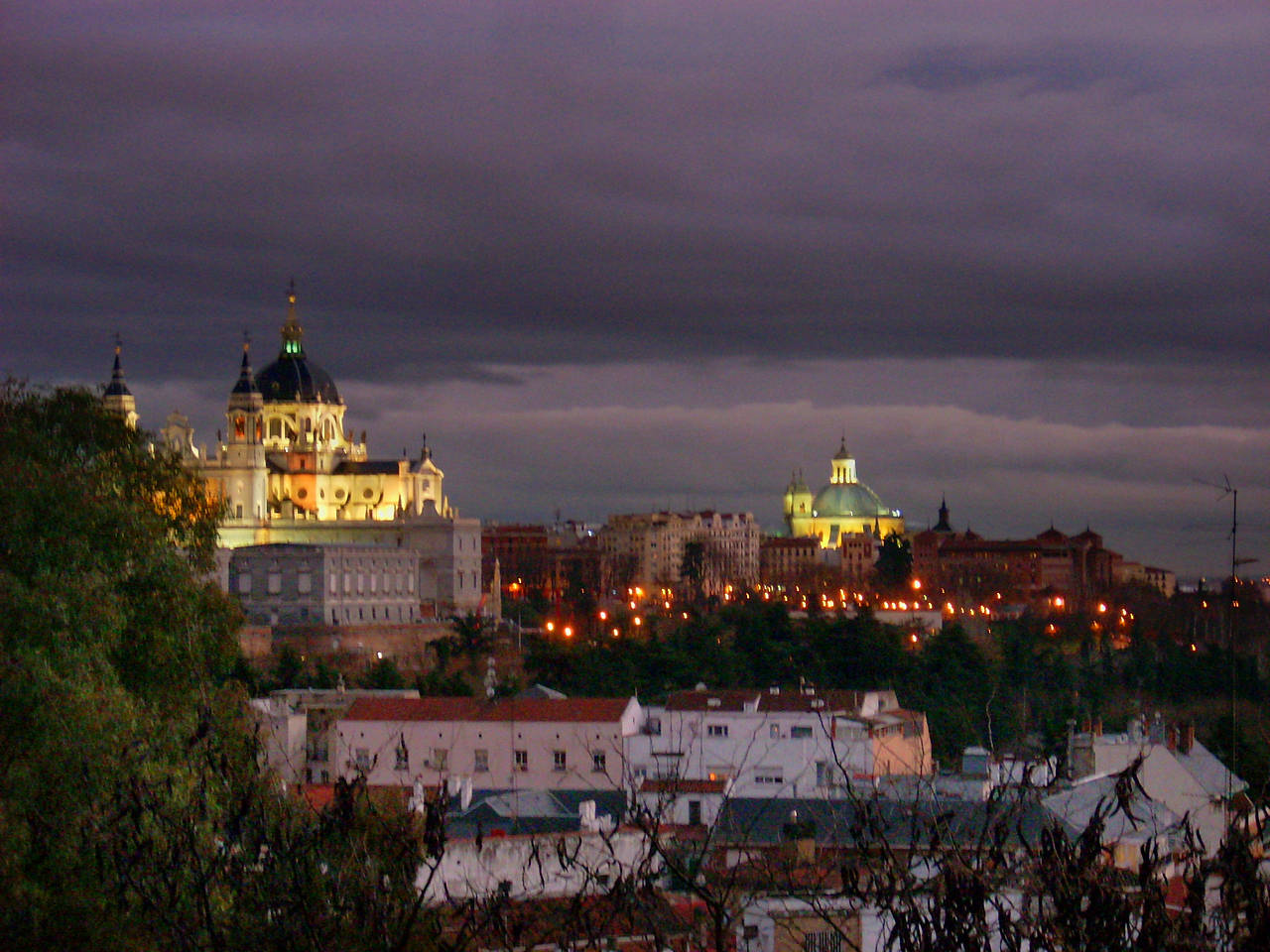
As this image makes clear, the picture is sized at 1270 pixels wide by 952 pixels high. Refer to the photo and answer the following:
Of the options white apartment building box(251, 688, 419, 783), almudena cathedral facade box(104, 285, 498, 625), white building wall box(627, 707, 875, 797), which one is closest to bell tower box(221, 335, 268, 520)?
almudena cathedral facade box(104, 285, 498, 625)

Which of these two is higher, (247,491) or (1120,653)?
(247,491)

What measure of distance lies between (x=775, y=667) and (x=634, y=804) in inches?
2082

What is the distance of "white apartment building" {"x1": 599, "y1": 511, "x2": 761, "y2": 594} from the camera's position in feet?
388

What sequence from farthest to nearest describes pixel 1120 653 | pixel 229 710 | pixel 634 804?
pixel 1120 653 → pixel 229 710 → pixel 634 804

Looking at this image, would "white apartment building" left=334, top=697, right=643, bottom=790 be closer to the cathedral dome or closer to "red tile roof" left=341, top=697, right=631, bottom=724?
"red tile roof" left=341, top=697, right=631, bottom=724

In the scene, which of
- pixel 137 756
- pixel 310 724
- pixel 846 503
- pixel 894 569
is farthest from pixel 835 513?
pixel 137 756

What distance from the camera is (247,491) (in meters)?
85.3

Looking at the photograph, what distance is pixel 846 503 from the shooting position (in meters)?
160

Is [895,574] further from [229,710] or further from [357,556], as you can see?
[229,710]

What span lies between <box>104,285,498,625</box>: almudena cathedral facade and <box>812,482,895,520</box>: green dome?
68.8 meters

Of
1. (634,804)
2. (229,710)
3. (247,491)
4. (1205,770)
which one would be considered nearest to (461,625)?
(247,491)

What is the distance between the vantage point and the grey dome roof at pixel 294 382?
92.9 metres

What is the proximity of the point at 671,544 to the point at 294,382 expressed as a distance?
38.5 metres

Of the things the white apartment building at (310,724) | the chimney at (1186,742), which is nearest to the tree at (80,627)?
the white apartment building at (310,724)
